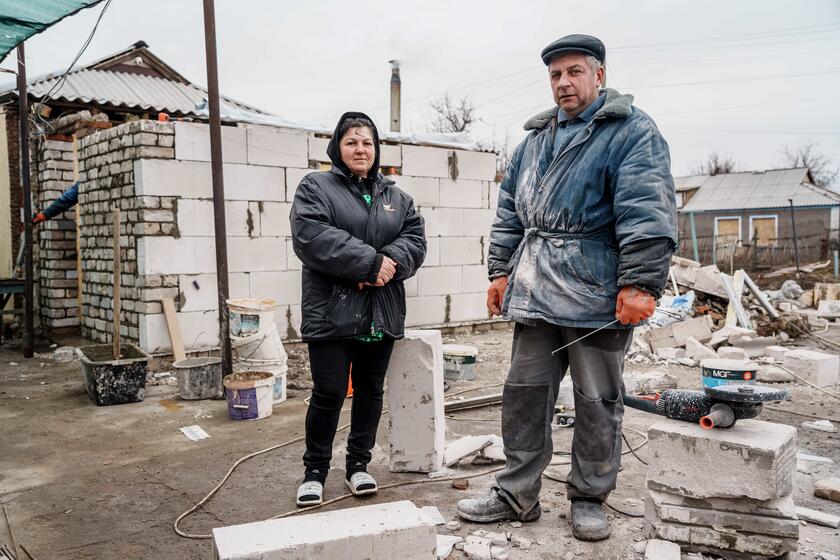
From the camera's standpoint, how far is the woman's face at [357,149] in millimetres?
3109

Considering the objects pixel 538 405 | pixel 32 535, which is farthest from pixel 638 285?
pixel 32 535

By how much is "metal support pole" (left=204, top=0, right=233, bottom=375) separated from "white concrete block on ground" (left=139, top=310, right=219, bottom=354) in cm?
108

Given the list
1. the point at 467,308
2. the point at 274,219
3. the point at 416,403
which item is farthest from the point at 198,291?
the point at 416,403

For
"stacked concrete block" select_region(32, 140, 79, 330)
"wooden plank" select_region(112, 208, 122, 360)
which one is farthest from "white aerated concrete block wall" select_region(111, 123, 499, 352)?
"stacked concrete block" select_region(32, 140, 79, 330)

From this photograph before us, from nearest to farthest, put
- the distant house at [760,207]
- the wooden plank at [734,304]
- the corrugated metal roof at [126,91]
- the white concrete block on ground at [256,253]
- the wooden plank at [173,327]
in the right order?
the wooden plank at [173,327] < the white concrete block on ground at [256,253] < the wooden plank at [734,304] < the corrugated metal roof at [126,91] < the distant house at [760,207]

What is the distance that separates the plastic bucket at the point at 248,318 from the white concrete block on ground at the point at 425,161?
3.34 metres

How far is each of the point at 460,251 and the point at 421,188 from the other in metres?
1.03

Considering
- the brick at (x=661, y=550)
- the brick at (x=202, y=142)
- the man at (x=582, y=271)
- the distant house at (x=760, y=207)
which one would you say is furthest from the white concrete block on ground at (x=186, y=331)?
the distant house at (x=760, y=207)

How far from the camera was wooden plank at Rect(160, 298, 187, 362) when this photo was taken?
6391mm

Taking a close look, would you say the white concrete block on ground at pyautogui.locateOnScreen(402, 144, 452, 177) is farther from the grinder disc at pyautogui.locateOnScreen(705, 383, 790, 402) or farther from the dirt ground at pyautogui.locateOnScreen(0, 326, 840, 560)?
Answer: the grinder disc at pyautogui.locateOnScreen(705, 383, 790, 402)

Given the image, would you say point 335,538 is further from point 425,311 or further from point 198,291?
point 425,311

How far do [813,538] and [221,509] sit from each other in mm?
2615

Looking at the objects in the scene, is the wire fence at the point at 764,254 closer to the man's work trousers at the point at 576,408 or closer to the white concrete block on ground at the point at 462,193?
the white concrete block on ground at the point at 462,193

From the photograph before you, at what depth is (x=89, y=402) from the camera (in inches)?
213
